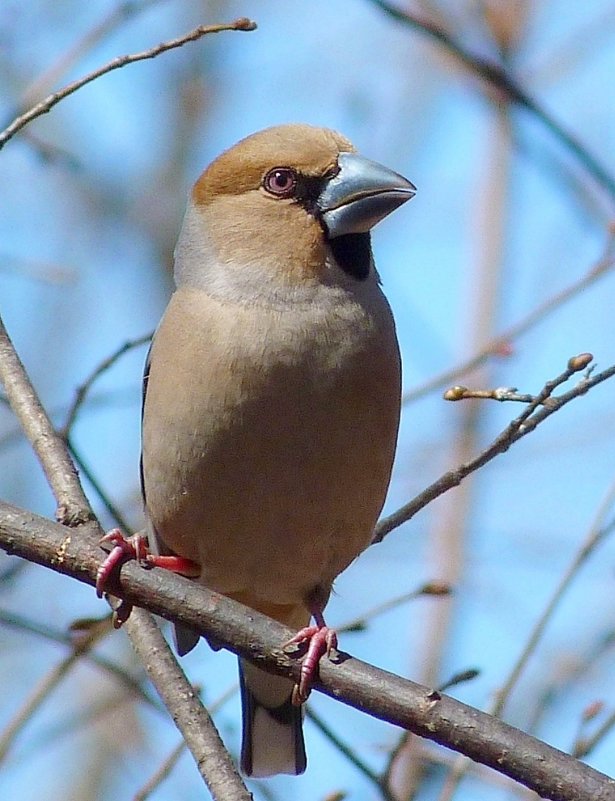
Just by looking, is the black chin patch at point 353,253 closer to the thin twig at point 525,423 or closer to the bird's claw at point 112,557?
the thin twig at point 525,423

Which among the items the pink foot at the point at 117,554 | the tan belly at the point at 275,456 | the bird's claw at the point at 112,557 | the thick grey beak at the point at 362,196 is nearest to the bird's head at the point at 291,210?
the thick grey beak at the point at 362,196

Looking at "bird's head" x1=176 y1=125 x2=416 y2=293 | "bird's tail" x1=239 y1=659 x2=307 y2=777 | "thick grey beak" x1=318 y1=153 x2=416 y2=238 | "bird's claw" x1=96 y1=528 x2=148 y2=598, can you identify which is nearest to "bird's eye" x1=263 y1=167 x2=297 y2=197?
"bird's head" x1=176 y1=125 x2=416 y2=293

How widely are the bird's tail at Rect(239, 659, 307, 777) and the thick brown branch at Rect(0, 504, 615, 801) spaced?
1736 mm

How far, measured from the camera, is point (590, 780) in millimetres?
2805

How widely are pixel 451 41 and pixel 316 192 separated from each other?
0.89 meters

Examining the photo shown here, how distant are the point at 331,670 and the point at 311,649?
0.12 meters

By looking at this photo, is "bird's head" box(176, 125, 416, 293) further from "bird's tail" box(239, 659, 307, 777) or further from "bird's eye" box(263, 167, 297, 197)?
"bird's tail" box(239, 659, 307, 777)

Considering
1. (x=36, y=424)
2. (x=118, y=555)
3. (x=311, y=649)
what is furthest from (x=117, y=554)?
(x=36, y=424)

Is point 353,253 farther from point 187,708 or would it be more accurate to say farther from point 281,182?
point 187,708

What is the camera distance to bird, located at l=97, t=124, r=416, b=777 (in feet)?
13.4

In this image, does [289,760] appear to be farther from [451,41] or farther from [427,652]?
[451,41]

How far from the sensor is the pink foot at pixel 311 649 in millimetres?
3271

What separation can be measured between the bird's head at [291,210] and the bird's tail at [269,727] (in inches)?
61.5

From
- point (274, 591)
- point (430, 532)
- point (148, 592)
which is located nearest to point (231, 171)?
point (274, 591)
